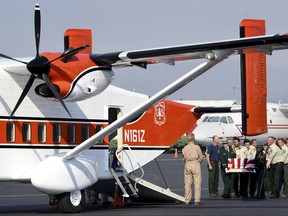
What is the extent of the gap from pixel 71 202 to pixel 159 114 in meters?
3.73

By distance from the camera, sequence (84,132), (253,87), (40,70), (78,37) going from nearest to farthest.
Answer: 1. (40,70)
2. (84,132)
3. (78,37)
4. (253,87)

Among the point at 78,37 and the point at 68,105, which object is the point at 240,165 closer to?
the point at 68,105

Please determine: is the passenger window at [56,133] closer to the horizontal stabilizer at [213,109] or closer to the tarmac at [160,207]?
the tarmac at [160,207]

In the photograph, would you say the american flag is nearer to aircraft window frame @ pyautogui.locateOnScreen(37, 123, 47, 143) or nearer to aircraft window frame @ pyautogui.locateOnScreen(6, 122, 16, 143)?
aircraft window frame @ pyautogui.locateOnScreen(37, 123, 47, 143)

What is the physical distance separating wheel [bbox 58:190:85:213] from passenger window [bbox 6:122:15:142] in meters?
1.58

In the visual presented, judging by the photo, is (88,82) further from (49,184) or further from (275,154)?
(275,154)

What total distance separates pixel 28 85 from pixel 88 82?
4.05 ft

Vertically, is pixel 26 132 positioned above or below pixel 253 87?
below

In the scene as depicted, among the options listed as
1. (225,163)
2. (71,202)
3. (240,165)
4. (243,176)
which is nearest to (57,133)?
(71,202)

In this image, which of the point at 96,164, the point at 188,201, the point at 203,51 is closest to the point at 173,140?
the point at 188,201

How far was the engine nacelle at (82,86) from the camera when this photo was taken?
52.9 ft

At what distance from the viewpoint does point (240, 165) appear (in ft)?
69.9

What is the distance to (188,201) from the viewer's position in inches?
717

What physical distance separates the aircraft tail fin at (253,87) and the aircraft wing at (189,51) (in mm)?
3074
